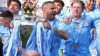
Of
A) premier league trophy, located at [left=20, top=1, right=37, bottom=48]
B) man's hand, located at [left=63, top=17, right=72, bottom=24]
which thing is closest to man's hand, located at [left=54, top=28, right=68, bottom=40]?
man's hand, located at [left=63, top=17, right=72, bottom=24]

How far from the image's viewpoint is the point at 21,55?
139 inches

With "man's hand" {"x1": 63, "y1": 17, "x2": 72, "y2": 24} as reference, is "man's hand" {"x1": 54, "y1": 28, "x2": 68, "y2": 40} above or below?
below

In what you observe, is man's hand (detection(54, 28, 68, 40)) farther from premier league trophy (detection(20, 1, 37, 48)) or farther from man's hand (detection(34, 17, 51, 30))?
premier league trophy (detection(20, 1, 37, 48))

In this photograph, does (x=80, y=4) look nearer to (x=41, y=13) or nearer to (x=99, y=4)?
(x=99, y=4)

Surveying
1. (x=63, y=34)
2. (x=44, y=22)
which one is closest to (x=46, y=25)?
(x=44, y=22)

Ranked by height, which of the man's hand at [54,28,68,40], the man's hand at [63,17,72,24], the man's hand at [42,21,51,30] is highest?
the man's hand at [63,17,72,24]

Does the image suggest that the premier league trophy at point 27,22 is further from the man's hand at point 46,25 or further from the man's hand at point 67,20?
the man's hand at point 67,20

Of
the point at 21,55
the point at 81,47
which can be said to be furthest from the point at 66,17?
the point at 21,55

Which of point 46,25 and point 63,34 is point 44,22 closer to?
point 46,25

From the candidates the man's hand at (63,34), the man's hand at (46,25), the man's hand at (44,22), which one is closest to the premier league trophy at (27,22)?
the man's hand at (44,22)

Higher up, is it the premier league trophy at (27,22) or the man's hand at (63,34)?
the premier league trophy at (27,22)

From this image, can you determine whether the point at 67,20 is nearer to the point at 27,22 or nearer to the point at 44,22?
the point at 44,22

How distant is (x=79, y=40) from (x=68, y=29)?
8.2 inches

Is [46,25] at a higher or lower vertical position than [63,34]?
higher
